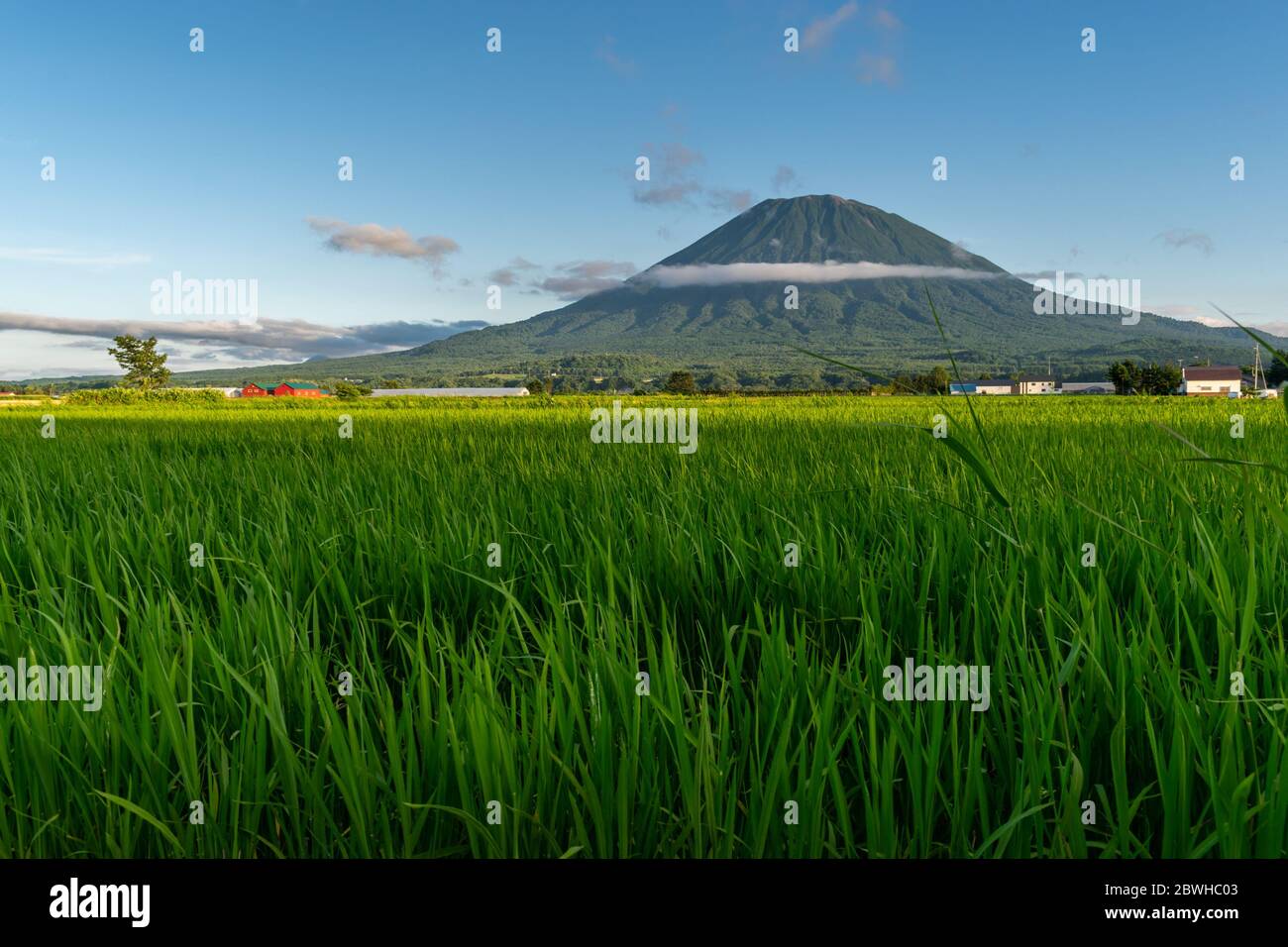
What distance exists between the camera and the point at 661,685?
1695mm

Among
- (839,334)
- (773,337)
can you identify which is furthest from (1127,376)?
(839,334)

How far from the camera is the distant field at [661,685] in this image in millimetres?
1319

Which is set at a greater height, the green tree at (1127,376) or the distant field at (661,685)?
the green tree at (1127,376)

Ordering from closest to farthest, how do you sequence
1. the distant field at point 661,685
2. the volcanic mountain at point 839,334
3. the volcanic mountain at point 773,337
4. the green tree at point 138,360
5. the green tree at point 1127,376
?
the distant field at point 661,685 < the green tree at point 1127,376 < the green tree at point 138,360 < the volcanic mountain at point 773,337 < the volcanic mountain at point 839,334

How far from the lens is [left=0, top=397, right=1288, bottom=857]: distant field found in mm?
1319

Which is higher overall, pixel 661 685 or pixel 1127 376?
pixel 1127 376

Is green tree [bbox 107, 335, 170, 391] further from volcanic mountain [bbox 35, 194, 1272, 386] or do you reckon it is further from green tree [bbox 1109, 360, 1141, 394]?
green tree [bbox 1109, 360, 1141, 394]

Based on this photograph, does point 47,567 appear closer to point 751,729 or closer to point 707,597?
point 707,597

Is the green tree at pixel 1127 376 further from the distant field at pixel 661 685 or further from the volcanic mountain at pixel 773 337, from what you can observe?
the distant field at pixel 661 685

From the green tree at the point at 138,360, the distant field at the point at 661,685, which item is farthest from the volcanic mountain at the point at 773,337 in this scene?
the distant field at the point at 661,685

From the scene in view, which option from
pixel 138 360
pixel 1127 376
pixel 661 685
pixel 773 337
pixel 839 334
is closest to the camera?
pixel 661 685

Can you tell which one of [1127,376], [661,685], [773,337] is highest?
[773,337]

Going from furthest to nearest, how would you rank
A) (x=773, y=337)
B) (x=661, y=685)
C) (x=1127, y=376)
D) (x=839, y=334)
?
(x=839, y=334) → (x=773, y=337) → (x=1127, y=376) → (x=661, y=685)

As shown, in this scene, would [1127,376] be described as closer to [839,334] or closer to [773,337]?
[773,337]
